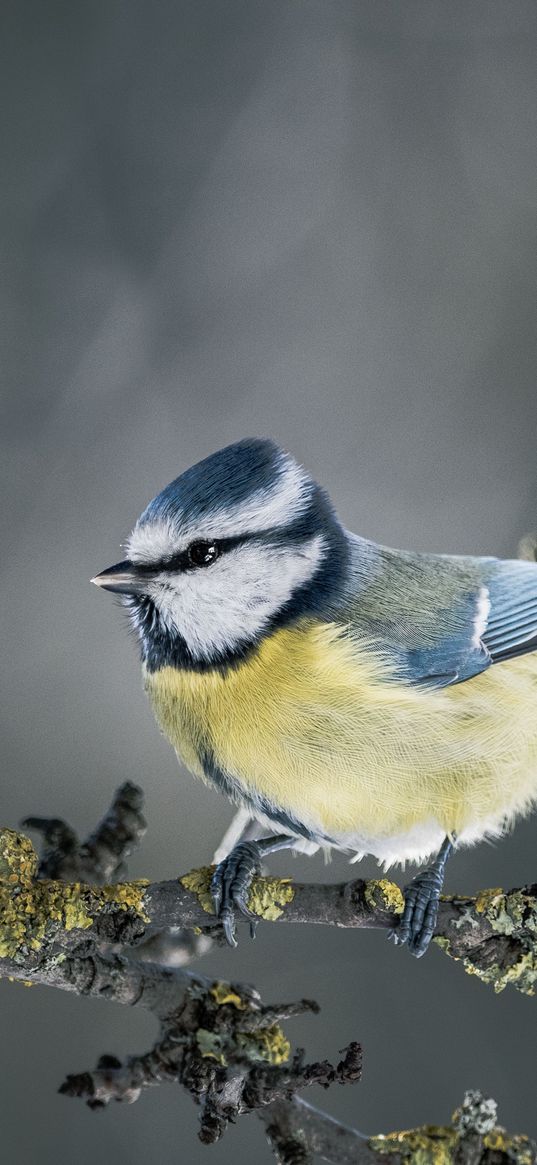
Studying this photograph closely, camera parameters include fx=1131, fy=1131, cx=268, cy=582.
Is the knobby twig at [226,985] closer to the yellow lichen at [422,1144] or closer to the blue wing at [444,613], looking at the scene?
the yellow lichen at [422,1144]

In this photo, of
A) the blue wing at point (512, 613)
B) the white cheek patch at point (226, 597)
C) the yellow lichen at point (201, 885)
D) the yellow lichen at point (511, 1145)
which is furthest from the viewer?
the blue wing at point (512, 613)

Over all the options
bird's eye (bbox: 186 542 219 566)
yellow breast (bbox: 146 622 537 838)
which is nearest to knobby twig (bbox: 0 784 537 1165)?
yellow breast (bbox: 146 622 537 838)

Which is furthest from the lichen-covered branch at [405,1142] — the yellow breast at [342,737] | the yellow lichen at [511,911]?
the yellow breast at [342,737]

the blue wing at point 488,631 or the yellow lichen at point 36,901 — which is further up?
the blue wing at point 488,631

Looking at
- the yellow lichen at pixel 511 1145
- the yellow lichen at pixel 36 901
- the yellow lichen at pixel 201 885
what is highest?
the yellow lichen at pixel 201 885

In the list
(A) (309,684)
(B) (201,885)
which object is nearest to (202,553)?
(A) (309,684)

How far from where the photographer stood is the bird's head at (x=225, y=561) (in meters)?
0.93

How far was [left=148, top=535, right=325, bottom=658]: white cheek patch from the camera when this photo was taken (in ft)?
3.13

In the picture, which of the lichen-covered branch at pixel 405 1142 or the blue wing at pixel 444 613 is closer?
the lichen-covered branch at pixel 405 1142

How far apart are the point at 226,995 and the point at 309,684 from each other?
10.0 inches

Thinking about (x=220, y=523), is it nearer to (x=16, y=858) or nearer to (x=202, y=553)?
(x=202, y=553)

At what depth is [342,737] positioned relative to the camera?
3.06ft

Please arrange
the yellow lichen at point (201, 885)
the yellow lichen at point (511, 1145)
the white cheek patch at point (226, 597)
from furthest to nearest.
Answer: the white cheek patch at point (226, 597) < the yellow lichen at point (201, 885) < the yellow lichen at point (511, 1145)

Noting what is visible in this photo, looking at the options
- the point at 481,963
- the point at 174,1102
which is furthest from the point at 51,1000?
the point at 481,963
